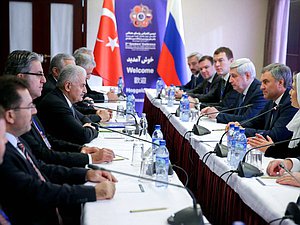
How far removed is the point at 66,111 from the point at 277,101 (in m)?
1.55

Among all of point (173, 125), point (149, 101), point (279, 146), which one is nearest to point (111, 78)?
point (149, 101)

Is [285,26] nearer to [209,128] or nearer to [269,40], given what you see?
[269,40]

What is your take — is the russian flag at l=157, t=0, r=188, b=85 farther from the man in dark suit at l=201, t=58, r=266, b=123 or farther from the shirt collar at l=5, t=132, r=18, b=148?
the shirt collar at l=5, t=132, r=18, b=148

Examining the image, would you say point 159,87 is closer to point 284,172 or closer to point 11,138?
point 284,172

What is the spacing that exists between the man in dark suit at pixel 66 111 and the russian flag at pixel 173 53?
3150 millimetres

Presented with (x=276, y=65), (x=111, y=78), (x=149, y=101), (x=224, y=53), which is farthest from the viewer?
(x=111, y=78)

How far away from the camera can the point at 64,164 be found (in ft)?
8.19

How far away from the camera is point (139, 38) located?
629 cm

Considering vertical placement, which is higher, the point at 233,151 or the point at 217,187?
the point at 233,151

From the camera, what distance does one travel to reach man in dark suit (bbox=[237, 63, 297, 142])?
311 centimetres

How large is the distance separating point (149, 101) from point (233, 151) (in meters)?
3.22

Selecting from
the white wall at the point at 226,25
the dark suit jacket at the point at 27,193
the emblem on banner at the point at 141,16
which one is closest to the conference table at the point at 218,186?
the dark suit jacket at the point at 27,193

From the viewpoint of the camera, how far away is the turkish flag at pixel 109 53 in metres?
6.24

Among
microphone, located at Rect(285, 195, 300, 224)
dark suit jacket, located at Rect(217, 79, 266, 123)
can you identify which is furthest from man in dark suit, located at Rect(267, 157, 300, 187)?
dark suit jacket, located at Rect(217, 79, 266, 123)
